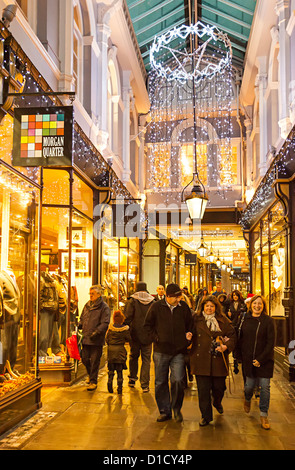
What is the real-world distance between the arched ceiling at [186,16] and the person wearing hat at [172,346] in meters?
11.8

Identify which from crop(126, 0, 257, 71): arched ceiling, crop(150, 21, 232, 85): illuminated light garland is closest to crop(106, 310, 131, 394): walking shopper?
crop(150, 21, 232, 85): illuminated light garland

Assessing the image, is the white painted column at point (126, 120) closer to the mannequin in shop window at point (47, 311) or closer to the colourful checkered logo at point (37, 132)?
the mannequin in shop window at point (47, 311)

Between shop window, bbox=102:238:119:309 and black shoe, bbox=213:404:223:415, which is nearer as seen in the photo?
black shoe, bbox=213:404:223:415

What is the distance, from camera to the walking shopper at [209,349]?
248 inches

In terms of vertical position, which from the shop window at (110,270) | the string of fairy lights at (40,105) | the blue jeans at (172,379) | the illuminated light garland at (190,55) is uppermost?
the illuminated light garland at (190,55)

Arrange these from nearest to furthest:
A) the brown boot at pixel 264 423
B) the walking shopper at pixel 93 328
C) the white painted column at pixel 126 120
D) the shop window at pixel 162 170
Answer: the brown boot at pixel 264 423 → the walking shopper at pixel 93 328 → the white painted column at pixel 126 120 → the shop window at pixel 162 170

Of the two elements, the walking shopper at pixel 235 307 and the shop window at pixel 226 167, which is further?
the shop window at pixel 226 167

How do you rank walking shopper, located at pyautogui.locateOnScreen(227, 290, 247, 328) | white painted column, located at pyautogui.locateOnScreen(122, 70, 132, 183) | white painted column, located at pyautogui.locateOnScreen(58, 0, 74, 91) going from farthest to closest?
1. white painted column, located at pyautogui.locateOnScreen(122, 70, 132, 183)
2. walking shopper, located at pyautogui.locateOnScreen(227, 290, 247, 328)
3. white painted column, located at pyautogui.locateOnScreen(58, 0, 74, 91)

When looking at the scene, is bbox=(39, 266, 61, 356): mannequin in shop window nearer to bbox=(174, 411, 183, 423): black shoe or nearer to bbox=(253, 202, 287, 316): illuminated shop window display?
bbox=(174, 411, 183, 423): black shoe

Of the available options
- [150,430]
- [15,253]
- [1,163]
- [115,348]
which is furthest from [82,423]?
[1,163]

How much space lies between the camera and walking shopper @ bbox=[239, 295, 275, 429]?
20.4 feet

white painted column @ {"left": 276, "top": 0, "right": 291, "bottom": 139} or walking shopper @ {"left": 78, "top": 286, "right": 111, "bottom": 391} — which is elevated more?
white painted column @ {"left": 276, "top": 0, "right": 291, "bottom": 139}

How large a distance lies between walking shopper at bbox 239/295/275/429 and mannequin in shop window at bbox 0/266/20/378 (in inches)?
121

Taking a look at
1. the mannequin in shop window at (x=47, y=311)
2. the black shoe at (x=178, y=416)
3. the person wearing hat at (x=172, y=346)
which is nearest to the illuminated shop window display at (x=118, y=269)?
the mannequin in shop window at (x=47, y=311)
